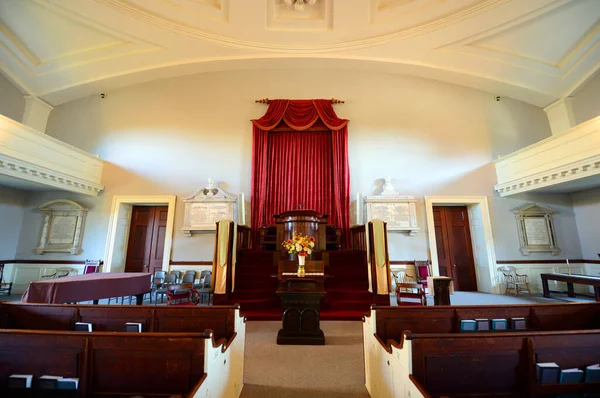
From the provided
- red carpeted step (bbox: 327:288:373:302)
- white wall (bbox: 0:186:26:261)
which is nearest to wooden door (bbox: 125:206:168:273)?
white wall (bbox: 0:186:26:261)

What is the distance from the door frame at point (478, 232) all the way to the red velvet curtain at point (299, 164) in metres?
2.17

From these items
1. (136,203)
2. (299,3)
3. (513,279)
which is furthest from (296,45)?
(513,279)

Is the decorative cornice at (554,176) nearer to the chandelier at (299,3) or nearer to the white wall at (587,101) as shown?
the white wall at (587,101)

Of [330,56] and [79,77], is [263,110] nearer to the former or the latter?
[330,56]

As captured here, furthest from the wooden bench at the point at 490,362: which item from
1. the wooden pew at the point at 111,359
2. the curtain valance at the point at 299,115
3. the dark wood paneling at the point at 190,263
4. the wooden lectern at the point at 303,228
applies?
the curtain valance at the point at 299,115

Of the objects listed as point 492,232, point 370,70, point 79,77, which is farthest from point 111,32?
point 492,232

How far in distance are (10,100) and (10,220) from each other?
9.98 ft

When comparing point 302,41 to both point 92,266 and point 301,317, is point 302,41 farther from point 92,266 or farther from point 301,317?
point 92,266

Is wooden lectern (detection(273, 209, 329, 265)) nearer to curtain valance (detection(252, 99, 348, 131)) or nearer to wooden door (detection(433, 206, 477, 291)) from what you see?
curtain valance (detection(252, 99, 348, 131))

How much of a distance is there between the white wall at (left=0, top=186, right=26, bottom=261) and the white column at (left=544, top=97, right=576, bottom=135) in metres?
14.5

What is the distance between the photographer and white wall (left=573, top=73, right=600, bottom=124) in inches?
251

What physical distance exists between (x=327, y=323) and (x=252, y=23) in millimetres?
7228

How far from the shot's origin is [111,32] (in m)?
6.43

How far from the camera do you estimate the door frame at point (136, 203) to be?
21.5ft
